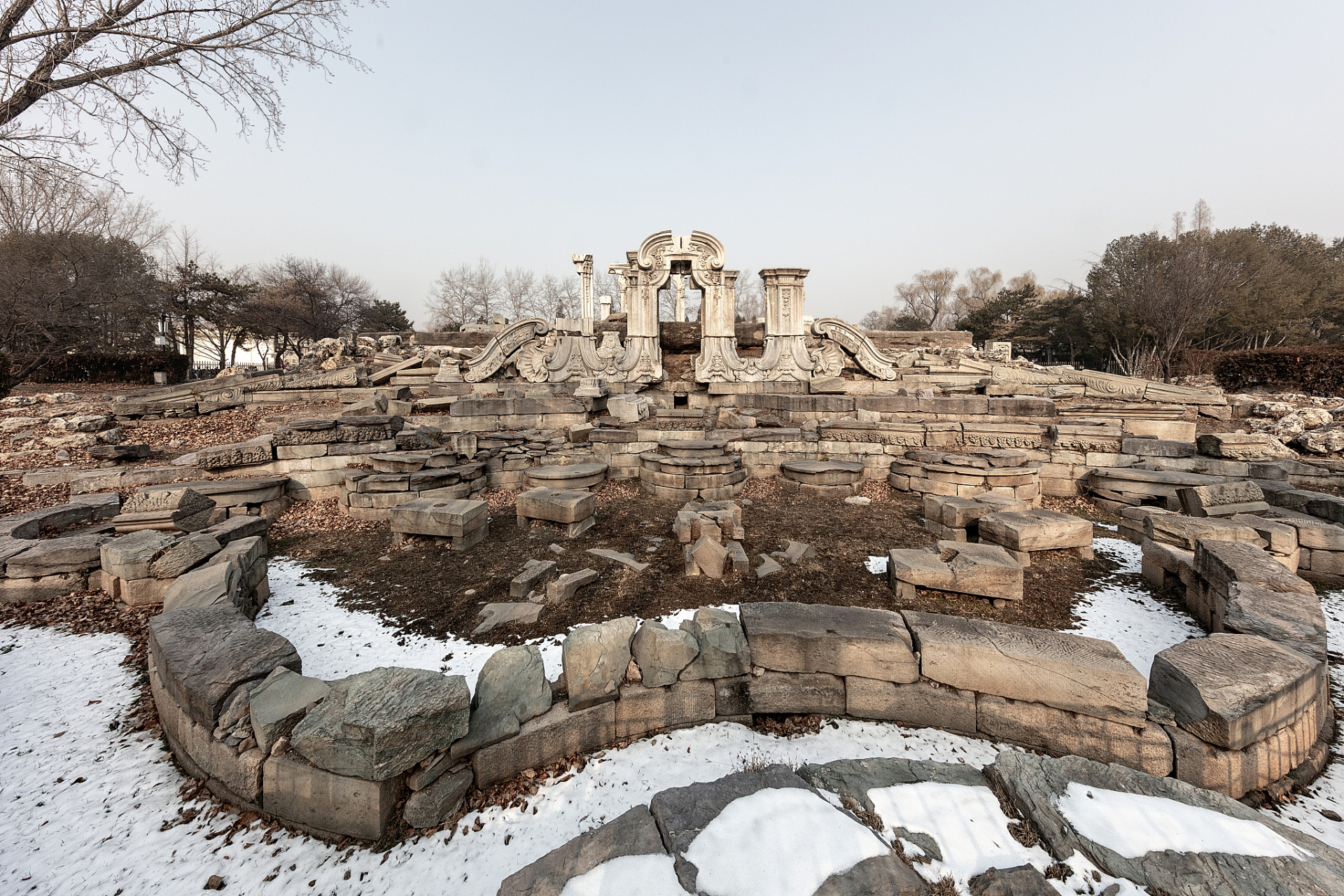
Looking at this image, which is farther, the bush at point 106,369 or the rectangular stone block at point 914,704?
the bush at point 106,369

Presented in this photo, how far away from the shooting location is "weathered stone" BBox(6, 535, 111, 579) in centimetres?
431

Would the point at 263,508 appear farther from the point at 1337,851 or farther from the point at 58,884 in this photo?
the point at 1337,851

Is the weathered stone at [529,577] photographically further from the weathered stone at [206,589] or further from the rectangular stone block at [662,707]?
the weathered stone at [206,589]

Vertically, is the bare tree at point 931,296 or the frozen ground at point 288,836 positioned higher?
the bare tree at point 931,296

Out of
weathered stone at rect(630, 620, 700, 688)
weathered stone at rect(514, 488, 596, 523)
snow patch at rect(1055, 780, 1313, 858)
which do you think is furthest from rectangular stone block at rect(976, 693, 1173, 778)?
weathered stone at rect(514, 488, 596, 523)

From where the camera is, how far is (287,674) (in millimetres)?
2787

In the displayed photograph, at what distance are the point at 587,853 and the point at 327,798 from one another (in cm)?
137

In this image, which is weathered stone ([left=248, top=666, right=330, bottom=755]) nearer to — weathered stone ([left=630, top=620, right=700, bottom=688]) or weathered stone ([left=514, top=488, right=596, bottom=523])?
weathered stone ([left=630, top=620, right=700, bottom=688])

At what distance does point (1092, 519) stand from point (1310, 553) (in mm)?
1964

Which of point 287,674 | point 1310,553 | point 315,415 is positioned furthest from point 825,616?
point 315,415

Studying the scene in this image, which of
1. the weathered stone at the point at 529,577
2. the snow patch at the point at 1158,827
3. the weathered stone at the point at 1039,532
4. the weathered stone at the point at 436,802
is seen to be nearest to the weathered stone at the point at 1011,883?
the snow patch at the point at 1158,827

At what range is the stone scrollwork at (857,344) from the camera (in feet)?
43.7

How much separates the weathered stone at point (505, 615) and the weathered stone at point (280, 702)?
1277 mm

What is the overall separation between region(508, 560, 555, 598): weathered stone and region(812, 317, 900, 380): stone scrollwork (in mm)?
10905
